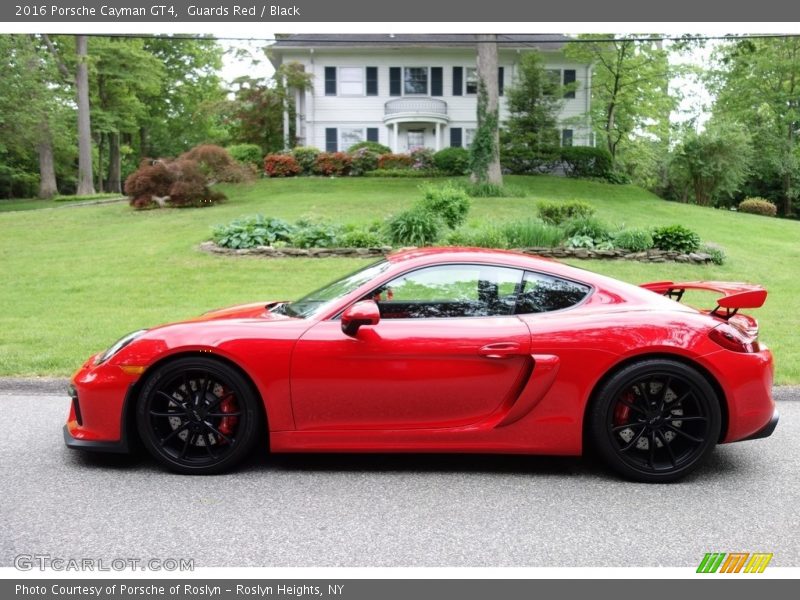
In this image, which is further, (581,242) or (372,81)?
(372,81)

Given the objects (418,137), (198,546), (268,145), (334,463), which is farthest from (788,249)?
(268,145)

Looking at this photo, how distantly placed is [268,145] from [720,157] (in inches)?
857

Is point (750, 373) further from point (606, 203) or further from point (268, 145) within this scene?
point (268, 145)

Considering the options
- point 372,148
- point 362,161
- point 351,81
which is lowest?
point 362,161

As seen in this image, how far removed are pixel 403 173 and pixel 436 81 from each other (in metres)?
10.1

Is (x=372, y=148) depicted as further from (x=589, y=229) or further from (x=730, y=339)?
(x=730, y=339)

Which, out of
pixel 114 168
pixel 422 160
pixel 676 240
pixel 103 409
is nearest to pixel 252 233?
pixel 676 240

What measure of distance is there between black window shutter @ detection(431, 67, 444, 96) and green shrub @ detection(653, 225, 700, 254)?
83.7 ft

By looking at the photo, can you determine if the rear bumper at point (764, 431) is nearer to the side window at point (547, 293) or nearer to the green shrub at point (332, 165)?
the side window at point (547, 293)

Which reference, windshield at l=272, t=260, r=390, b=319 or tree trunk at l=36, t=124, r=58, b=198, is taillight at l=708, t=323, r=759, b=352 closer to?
windshield at l=272, t=260, r=390, b=319

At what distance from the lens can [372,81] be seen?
36875mm

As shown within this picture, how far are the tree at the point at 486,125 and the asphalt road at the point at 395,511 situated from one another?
817 inches

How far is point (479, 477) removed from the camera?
4.09 m

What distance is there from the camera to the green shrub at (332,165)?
29781 millimetres
